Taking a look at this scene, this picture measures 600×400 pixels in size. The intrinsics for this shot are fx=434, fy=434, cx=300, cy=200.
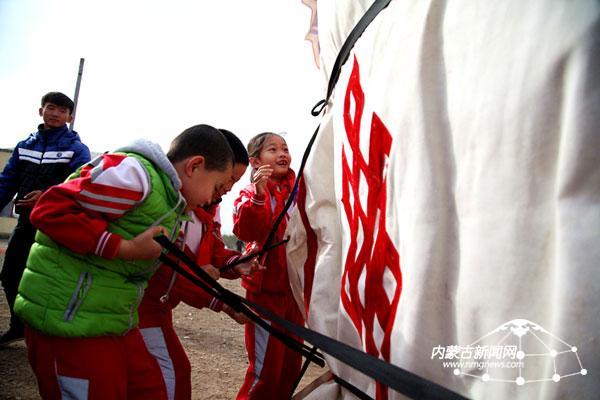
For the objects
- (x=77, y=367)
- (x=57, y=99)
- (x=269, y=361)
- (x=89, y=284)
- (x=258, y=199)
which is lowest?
(x=269, y=361)

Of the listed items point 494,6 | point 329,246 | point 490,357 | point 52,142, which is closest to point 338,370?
point 329,246

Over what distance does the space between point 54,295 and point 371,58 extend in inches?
50.3

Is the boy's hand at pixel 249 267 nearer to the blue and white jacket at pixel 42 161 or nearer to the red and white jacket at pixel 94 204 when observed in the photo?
the red and white jacket at pixel 94 204

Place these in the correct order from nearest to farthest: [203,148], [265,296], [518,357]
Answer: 1. [518,357]
2. [203,148]
3. [265,296]

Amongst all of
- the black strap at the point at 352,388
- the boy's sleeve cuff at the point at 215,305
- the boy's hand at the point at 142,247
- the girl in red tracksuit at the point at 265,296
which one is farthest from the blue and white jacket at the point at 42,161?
the black strap at the point at 352,388

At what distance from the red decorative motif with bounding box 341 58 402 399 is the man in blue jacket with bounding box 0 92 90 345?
2.70 meters

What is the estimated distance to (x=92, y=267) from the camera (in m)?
1.50

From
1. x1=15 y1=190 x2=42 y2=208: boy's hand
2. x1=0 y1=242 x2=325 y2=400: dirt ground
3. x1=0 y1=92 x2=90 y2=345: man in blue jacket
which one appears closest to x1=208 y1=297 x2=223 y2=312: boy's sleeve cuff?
x1=0 y1=242 x2=325 y2=400: dirt ground

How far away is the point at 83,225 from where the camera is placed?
1.40 m

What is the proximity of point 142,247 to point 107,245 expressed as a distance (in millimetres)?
111

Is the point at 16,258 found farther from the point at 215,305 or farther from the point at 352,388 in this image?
the point at 352,388

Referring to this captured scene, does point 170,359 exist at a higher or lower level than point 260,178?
lower

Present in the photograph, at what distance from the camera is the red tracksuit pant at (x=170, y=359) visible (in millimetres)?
1869

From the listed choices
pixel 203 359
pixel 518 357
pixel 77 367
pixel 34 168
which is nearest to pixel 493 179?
pixel 518 357
